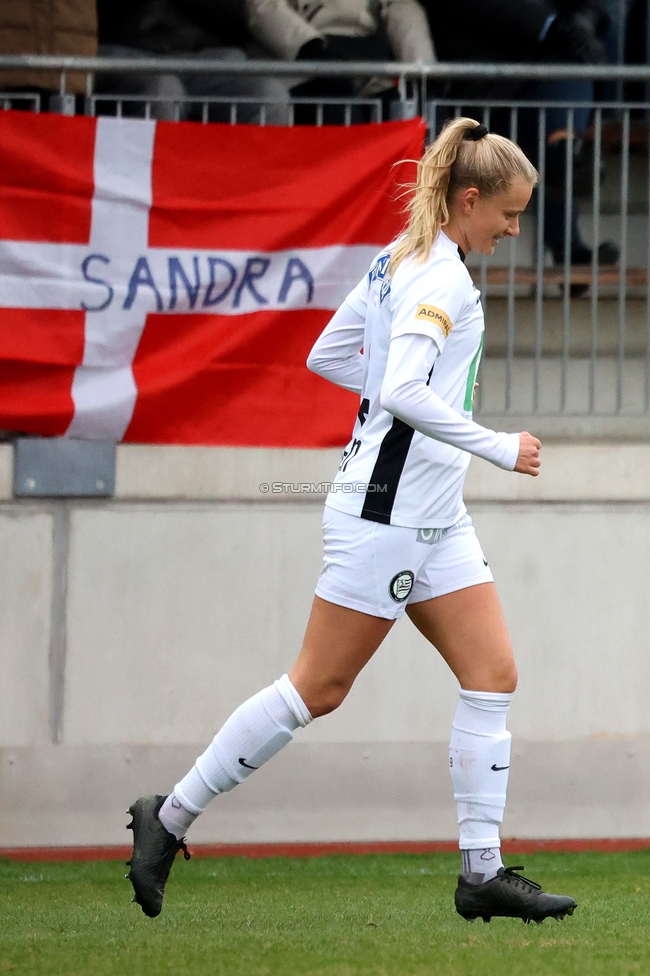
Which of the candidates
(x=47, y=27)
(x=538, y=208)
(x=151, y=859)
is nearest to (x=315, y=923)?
(x=151, y=859)

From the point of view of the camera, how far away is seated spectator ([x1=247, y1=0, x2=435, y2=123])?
6.20 meters

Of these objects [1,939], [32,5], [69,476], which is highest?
[32,5]

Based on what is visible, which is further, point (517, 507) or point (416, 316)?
point (517, 507)

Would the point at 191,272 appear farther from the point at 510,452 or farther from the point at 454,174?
the point at 510,452

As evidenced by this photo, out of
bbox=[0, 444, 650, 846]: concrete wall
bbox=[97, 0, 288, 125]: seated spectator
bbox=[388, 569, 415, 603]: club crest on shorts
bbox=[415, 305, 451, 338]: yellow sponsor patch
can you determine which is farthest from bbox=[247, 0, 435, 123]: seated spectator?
bbox=[388, 569, 415, 603]: club crest on shorts

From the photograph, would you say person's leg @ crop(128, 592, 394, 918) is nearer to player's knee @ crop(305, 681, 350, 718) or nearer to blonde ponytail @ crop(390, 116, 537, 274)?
player's knee @ crop(305, 681, 350, 718)

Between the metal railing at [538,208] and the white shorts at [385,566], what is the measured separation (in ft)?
7.67

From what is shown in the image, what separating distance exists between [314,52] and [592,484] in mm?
2356

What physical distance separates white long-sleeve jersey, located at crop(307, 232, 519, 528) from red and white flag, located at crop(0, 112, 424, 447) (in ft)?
6.19

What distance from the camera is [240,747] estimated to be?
3539 millimetres

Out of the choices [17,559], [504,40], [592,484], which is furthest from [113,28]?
[592,484]

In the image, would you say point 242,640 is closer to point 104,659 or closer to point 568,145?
point 104,659

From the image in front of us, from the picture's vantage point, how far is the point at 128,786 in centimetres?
542

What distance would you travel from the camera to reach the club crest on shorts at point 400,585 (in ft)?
11.3
